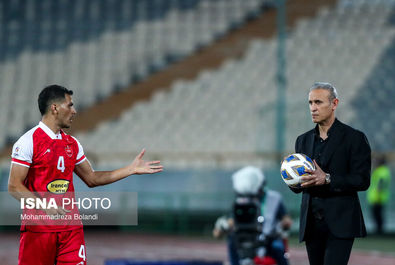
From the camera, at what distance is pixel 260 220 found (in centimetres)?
802

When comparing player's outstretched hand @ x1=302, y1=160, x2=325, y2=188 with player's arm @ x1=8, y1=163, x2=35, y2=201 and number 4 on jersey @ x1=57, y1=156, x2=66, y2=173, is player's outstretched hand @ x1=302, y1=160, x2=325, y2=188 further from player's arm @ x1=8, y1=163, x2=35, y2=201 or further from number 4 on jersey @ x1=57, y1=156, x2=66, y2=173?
player's arm @ x1=8, y1=163, x2=35, y2=201

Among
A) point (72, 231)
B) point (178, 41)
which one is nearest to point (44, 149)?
point (72, 231)

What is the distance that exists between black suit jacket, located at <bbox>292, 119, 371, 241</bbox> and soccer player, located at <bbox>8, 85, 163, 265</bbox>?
5.94 feet

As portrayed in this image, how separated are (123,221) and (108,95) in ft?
20.5

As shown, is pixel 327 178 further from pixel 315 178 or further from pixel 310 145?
pixel 310 145

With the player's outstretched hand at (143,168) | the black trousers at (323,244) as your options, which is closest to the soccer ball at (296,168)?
the black trousers at (323,244)

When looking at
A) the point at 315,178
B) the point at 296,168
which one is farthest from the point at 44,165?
the point at 315,178

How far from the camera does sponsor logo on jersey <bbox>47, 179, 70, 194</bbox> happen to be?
617cm

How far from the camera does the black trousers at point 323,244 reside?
6.01 meters

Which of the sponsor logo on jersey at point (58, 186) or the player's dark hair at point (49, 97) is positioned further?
the player's dark hair at point (49, 97)

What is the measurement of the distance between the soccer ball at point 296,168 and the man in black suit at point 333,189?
0.06 m

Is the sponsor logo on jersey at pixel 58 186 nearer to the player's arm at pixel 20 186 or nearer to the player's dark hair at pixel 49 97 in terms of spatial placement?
the player's arm at pixel 20 186

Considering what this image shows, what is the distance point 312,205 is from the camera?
20.2 feet

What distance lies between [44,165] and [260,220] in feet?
8.73
